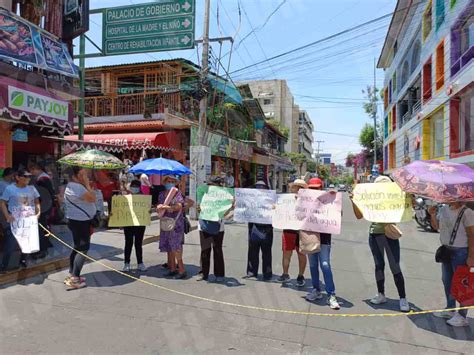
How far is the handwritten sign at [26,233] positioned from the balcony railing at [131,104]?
11.8 m

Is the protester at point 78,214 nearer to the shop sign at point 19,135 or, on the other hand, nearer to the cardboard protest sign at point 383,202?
the cardboard protest sign at point 383,202

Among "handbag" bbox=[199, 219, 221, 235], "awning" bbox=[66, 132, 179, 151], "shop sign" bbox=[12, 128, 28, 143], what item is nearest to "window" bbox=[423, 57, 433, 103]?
"awning" bbox=[66, 132, 179, 151]

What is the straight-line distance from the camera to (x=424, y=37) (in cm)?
2142

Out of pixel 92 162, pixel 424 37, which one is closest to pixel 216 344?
pixel 92 162

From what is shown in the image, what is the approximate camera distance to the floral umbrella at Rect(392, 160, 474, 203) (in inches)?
166

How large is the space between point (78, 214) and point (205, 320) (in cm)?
259

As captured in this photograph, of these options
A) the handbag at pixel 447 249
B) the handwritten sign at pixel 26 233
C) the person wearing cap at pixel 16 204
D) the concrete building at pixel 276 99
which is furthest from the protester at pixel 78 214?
the concrete building at pixel 276 99

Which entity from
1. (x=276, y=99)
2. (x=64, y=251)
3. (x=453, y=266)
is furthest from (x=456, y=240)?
(x=276, y=99)

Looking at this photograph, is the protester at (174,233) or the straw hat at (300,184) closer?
the straw hat at (300,184)

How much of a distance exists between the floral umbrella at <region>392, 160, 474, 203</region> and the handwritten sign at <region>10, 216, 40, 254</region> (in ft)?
17.7

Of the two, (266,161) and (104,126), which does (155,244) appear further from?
(266,161)

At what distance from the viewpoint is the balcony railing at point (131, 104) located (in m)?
17.4

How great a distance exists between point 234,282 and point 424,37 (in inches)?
824

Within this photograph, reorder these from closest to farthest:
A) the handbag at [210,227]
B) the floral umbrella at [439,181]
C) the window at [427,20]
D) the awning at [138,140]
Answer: the floral umbrella at [439,181] → the handbag at [210,227] → the awning at [138,140] → the window at [427,20]
